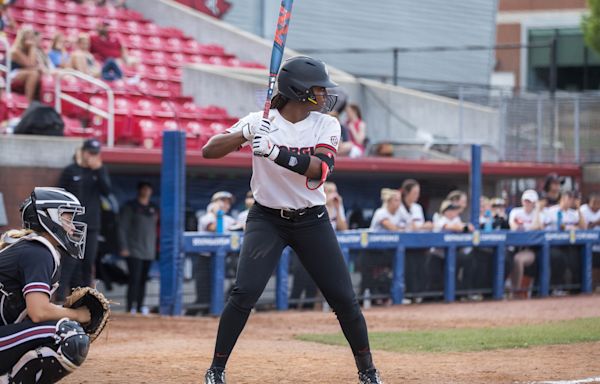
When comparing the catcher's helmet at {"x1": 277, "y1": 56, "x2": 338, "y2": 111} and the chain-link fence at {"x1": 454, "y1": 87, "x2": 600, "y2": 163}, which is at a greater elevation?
the chain-link fence at {"x1": 454, "y1": 87, "x2": 600, "y2": 163}

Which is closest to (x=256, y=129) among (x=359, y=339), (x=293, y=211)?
Result: (x=293, y=211)

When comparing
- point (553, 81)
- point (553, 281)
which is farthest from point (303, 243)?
point (553, 81)

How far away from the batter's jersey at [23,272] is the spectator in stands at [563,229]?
1144 centimetres

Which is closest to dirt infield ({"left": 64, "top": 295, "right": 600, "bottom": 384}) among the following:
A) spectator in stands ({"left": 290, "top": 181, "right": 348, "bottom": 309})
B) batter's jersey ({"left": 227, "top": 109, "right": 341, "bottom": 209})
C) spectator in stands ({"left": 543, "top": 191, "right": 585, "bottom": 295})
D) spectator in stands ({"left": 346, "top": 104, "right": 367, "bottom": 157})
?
spectator in stands ({"left": 290, "top": 181, "right": 348, "bottom": 309})

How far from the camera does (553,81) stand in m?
20.8

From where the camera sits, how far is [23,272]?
17.3 feet

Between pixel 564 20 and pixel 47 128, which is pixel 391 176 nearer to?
pixel 47 128

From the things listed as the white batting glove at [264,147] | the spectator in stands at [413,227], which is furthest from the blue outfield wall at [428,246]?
the white batting glove at [264,147]

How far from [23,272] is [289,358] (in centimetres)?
332

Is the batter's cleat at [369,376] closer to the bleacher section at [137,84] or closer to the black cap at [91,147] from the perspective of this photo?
the black cap at [91,147]

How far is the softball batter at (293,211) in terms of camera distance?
6.01 m

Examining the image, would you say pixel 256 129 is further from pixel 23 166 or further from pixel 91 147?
pixel 23 166

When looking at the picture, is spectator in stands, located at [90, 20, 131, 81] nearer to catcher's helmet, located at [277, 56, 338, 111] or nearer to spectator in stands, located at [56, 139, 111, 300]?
spectator in stands, located at [56, 139, 111, 300]

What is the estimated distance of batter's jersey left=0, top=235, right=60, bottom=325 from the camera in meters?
5.25
